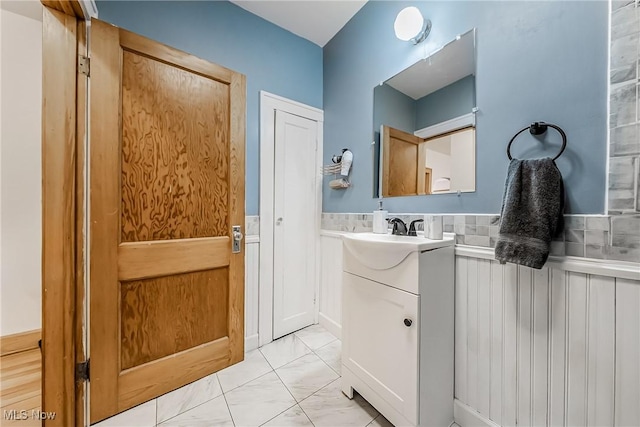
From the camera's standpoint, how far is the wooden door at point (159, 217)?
46.3 inches

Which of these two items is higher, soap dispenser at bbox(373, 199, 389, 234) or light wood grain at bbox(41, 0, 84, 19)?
light wood grain at bbox(41, 0, 84, 19)

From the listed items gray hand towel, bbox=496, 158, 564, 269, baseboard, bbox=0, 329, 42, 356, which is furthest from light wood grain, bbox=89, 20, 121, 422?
gray hand towel, bbox=496, 158, 564, 269

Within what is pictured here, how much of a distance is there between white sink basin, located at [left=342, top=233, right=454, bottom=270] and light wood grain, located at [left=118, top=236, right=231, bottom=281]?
2.77ft

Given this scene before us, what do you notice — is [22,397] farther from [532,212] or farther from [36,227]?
[532,212]

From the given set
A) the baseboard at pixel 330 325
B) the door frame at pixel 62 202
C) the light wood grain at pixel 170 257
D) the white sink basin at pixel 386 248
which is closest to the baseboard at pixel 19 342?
the door frame at pixel 62 202

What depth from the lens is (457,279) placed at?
119 cm

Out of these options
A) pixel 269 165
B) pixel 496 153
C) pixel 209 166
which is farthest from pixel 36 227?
pixel 496 153

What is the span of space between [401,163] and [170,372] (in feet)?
6.05

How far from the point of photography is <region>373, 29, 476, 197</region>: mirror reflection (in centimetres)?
121

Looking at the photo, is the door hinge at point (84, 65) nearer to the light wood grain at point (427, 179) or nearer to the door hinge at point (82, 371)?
the door hinge at point (82, 371)

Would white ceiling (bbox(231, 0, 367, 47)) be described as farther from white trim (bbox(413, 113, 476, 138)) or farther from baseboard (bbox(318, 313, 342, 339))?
baseboard (bbox(318, 313, 342, 339))

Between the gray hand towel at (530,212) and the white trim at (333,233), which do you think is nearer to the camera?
the gray hand towel at (530,212)

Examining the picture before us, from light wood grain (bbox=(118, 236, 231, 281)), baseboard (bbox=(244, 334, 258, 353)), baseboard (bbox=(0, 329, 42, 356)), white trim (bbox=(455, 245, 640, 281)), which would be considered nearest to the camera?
white trim (bbox=(455, 245, 640, 281))

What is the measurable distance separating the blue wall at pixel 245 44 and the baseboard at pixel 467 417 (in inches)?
64.5
